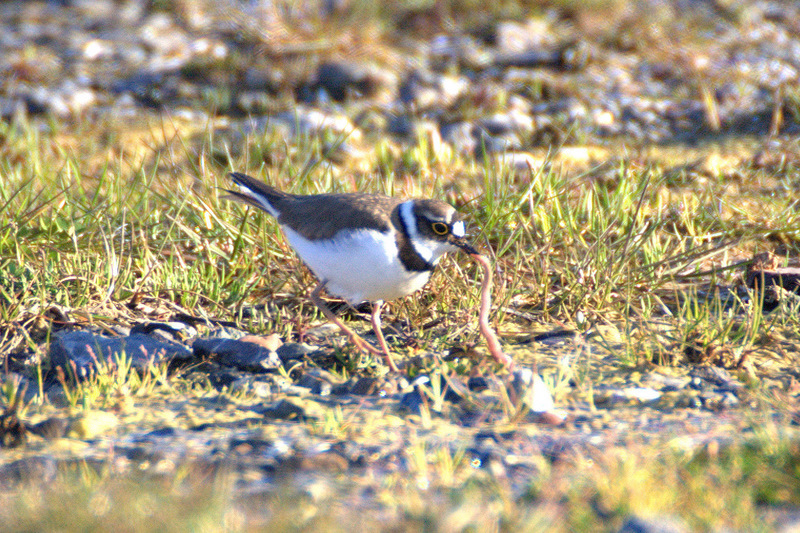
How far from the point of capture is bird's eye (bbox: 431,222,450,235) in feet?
10.8

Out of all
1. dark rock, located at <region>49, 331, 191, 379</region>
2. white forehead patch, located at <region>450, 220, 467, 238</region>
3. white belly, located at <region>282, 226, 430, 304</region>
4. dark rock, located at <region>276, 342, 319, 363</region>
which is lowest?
dark rock, located at <region>276, 342, 319, 363</region>

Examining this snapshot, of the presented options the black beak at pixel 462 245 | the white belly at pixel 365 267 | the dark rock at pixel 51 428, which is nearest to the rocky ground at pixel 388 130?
the dark rock at pixel 51 428

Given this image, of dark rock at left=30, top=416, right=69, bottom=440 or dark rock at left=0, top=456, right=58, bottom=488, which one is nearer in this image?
dark rock at left=0, top=456, right=58, bottom=488

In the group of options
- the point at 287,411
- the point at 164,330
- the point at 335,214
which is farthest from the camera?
the point at 164,330

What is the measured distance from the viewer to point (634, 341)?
3494 mm

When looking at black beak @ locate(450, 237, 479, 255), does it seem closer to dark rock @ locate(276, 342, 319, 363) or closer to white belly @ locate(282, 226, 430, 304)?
white belly @ locate(282, 226, 430, 304)

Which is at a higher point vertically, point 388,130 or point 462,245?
point 388,130

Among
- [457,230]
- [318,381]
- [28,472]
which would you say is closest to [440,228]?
[457,230]

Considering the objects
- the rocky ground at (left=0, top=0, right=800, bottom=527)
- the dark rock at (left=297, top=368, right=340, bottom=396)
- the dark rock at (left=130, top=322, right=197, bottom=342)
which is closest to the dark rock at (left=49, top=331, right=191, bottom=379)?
the rocky ground at (left=0, top=0, right=800, bottom=527)

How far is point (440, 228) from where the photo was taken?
3291 mm

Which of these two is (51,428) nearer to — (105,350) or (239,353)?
(105,350)

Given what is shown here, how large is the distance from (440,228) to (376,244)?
279 mm

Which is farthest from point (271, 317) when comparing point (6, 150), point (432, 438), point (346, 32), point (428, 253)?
point (346, 32)

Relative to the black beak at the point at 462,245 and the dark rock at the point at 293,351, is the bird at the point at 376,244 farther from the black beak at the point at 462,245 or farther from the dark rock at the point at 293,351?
the dark rock at the point at 293,351
